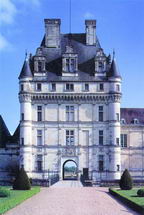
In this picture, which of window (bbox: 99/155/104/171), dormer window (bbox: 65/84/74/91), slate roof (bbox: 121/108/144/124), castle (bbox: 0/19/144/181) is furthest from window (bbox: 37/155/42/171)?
slate roof (bbox: 121/108/144/124)

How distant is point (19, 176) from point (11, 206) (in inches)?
681

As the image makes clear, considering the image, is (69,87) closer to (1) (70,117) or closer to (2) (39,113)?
(1) (70,117)

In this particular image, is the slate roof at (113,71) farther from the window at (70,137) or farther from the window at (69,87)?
the window at (70,137)

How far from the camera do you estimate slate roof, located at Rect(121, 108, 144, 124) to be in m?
67.2

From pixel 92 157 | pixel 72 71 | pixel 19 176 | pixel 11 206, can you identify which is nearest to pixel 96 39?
pixel 72 71

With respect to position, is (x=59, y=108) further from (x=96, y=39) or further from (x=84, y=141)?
(x=96, y=39)

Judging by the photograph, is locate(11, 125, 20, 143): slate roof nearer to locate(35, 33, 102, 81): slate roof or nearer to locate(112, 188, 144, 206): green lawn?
locate(35, 33, 102, 81): slate roof

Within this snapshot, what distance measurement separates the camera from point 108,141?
6044 centimetres

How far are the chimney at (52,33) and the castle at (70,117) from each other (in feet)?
8.72

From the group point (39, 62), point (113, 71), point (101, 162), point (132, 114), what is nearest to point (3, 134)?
point (39, 62)

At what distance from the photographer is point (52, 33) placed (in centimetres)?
6438

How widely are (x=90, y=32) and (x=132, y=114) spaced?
1262 cm

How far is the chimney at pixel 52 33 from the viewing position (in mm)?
64000

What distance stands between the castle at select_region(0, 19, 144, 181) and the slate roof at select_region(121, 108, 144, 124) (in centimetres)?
671
